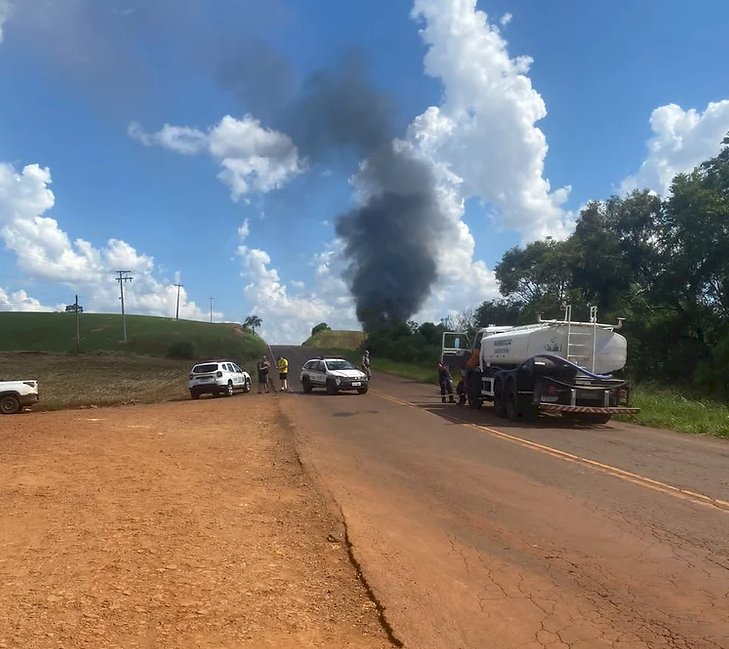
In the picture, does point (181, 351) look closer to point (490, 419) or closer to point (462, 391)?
point (462, 391)

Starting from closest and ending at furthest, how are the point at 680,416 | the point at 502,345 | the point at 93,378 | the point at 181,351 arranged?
1. the point at 680,416
2. the point at 502,345
3. the point at 93,378
4. the point at 181,351

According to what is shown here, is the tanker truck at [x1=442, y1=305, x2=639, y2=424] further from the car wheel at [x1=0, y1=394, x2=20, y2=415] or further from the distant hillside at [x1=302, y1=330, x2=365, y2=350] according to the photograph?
the distant hillside at [x1=302, y1=330, x2=365, y2=350]

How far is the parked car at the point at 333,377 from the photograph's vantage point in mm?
29766

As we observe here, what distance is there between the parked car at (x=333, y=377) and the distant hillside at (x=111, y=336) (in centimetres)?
5018

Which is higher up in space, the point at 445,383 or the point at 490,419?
the point at 445,383

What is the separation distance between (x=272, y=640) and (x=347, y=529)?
9.10ft

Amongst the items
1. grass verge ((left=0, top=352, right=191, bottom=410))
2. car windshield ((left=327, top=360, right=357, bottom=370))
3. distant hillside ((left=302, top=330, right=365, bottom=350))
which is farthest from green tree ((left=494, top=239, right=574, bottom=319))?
distant hillside ((left=302, top=330, right=365, bottom=350))

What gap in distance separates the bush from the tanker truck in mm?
65176

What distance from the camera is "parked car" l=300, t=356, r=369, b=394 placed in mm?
29766

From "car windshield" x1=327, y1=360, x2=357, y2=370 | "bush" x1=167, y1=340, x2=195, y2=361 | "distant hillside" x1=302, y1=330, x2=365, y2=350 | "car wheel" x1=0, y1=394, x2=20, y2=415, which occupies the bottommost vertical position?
"car wheel" x1=0, y1=394, x2=20, y2=415

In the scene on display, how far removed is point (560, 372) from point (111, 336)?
282 ft

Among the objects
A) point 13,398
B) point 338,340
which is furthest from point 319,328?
point 13,398

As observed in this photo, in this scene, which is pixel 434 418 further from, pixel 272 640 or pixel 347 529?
pixel 272 640

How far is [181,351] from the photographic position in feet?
268
